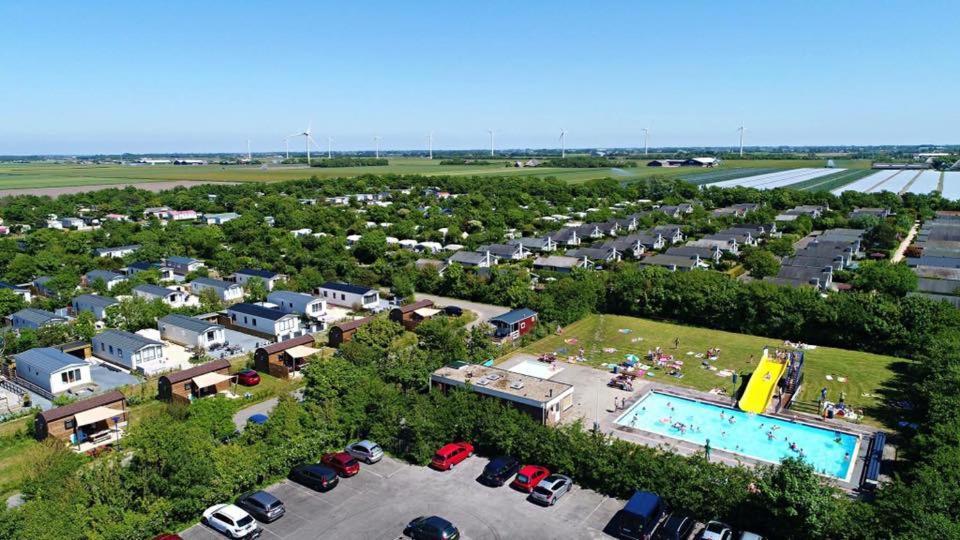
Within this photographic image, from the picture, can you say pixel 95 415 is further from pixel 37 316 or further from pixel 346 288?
pixel 346 288

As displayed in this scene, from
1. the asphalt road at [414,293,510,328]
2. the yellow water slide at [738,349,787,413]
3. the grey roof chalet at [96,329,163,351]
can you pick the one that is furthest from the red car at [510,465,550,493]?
the grey roof chalet at [96,329,163,351]

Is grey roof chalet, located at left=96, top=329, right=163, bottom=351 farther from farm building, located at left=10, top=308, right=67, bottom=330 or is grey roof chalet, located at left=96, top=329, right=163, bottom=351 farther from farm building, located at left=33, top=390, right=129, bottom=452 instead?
farm building, located at left=33, top=390, right=129, bottom=452

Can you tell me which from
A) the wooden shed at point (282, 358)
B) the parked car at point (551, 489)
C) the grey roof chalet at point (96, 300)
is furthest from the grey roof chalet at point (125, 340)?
the parked car at point (551, 489)

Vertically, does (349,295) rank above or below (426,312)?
above

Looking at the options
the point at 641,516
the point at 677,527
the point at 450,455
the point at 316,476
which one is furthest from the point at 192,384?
the point at 677,527

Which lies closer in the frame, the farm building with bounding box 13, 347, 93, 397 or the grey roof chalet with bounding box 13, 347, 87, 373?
the farm building with bounding box 13, 347, 93, 397

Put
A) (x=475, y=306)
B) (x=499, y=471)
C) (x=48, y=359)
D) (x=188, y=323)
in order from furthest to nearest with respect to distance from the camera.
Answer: (x=475, y=306), (x=188, y=323), (x=48, y=359), (x=499, y=471)
